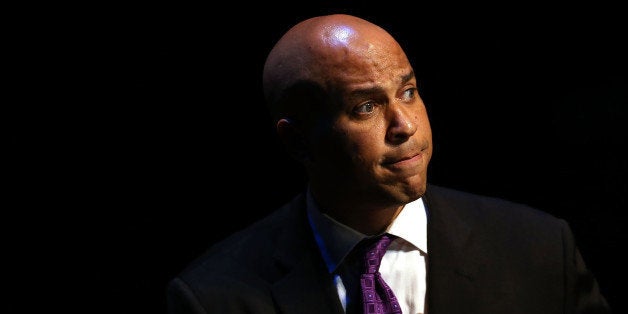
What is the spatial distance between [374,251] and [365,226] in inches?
3.1

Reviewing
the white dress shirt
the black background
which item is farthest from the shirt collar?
the black background

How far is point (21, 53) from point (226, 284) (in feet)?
3.15

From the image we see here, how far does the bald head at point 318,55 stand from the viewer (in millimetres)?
2570

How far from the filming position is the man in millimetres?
2582

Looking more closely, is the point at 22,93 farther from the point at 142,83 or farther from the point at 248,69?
the point at 248,69

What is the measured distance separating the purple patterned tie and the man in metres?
0.01

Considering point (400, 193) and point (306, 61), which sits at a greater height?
point (306, 61)

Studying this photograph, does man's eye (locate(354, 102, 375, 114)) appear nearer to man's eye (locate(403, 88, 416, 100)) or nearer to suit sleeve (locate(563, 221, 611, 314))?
man's eye (locate(403, 88, 416, 100))

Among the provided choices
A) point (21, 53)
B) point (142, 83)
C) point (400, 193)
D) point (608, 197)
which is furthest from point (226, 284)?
point (608, 197)

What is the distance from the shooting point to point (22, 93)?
3.12 metres

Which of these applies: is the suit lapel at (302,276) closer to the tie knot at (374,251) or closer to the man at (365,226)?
the man at (365,226)

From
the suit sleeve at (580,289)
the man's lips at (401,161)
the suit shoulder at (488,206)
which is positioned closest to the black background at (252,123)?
the suit shoulder at (488,206)

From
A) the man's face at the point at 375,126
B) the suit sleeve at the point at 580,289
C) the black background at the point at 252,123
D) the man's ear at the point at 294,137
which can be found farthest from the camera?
the black background at the point at 252,123

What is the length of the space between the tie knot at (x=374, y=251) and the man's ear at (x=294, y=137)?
281mm
